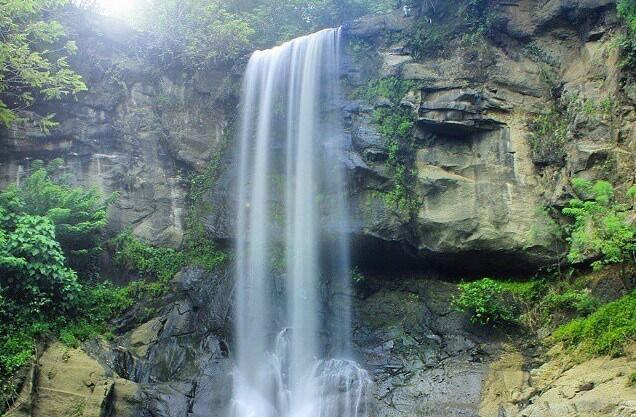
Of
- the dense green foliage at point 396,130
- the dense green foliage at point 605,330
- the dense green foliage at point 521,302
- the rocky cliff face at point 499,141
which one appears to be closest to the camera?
the dense green foliage at point 605,330

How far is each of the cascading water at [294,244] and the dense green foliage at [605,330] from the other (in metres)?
4.00

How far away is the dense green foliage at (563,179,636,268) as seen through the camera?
8.85m

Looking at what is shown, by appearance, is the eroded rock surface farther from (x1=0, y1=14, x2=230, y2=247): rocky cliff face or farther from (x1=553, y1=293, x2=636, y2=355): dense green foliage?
(x1=0, y1=14, x2=230, y2=247): rocky cliff face

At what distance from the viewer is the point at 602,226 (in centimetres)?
919

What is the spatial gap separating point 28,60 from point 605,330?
1364 centimetres

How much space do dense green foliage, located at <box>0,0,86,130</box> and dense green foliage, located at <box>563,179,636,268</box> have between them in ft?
39.3

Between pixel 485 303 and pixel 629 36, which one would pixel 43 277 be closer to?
pixel 485 303

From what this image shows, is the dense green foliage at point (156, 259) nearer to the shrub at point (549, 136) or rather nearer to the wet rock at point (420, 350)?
the wet rock at point (420, 350)

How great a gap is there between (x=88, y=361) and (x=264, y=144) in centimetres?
676

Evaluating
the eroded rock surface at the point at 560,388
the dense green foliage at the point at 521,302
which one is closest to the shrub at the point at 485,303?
the dense green foliage at the point at 521,302

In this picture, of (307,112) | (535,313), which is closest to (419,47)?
(307,112)

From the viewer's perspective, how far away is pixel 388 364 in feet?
35.6

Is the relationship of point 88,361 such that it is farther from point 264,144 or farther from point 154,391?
point 264,144

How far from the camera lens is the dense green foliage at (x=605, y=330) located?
814 centimetres
